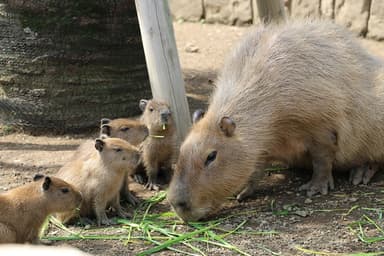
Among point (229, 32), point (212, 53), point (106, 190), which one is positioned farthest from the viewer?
point (229, 32)

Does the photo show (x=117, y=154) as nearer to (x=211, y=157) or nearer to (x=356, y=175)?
(x=211, y=157)

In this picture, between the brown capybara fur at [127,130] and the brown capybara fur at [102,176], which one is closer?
the brown capybara fur at [102,176]

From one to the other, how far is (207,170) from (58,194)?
44.4 inches

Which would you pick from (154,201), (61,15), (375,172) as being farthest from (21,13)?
(375,172)

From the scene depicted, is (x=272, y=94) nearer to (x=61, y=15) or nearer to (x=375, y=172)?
(x=375, y=172)

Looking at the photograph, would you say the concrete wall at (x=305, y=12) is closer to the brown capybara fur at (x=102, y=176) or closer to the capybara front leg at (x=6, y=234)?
the brown capybara fur at (x=102, y=176)

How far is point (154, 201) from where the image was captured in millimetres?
5871

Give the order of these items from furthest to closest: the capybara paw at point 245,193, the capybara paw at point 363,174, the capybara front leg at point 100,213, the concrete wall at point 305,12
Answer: the concrete wall at point 305,12
the capybara paw at point 363,174
the capybara paw at point 245,193
the capybara front leg at point 100,213

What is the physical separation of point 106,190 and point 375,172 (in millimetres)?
2401

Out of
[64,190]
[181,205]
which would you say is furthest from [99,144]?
[181,205]

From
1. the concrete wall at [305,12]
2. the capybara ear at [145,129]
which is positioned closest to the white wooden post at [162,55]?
the capybara ear at [145,129]

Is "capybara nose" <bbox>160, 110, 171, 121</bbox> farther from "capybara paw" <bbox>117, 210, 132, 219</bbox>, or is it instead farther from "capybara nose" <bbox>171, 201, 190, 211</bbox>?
"capybara nose" <bbox>171, 201, 190, 211</bbox>

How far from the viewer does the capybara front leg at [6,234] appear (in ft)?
15.5

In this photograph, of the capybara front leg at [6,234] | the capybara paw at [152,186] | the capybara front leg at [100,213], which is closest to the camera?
the capybara front leg at [6,234]
